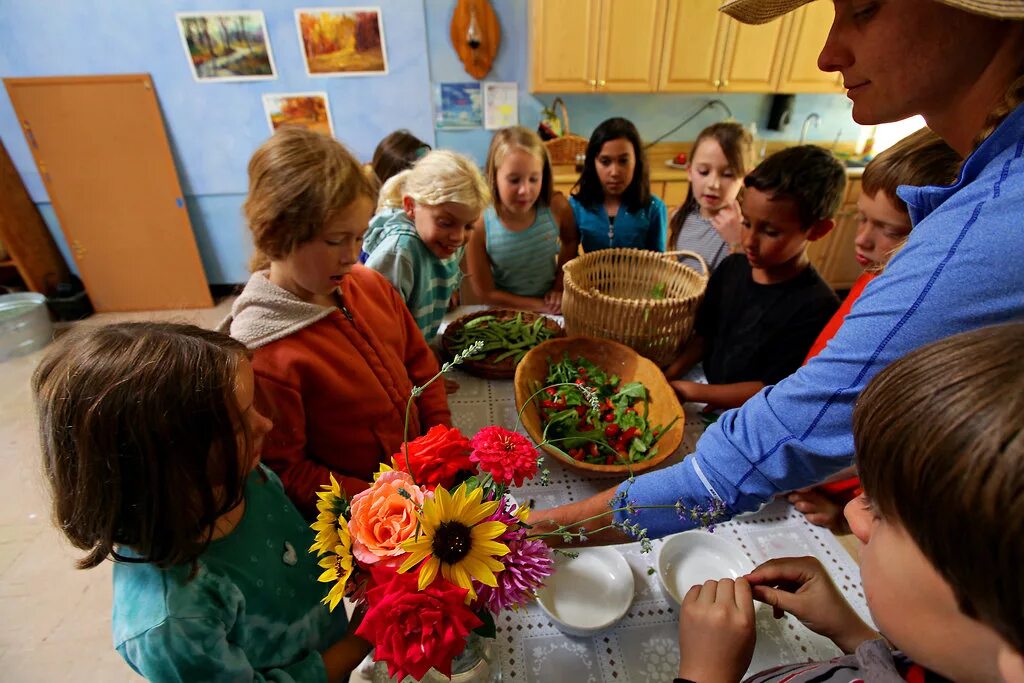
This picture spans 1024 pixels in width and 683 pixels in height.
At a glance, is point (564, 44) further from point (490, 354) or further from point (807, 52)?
point (490, 354)

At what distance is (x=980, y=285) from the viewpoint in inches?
21.5

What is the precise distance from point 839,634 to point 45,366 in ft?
4.01

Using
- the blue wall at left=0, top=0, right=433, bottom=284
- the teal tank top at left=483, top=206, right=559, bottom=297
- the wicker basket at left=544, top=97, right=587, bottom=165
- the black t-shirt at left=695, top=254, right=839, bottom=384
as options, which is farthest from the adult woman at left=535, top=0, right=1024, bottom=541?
the blue wall at left=0, top=0, right=433, bottom=284

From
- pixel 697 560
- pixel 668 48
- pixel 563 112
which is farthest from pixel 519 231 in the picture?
Result: pixel 668 48

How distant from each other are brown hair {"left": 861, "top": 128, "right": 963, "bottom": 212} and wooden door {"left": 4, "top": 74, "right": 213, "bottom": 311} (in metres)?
4.70

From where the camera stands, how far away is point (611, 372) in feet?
4.48

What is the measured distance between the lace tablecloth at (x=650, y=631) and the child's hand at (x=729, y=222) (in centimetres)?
136

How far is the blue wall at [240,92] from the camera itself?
3424 mm

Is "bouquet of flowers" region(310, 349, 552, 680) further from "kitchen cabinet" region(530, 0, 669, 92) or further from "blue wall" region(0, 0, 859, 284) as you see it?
"kitchen cabinet" region(530, 0, 669, 92)

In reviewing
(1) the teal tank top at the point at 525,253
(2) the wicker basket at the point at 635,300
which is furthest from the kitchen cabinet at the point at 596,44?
(2) the wicker basket at the point at 635,300

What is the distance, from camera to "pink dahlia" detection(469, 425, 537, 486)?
0.54 metres

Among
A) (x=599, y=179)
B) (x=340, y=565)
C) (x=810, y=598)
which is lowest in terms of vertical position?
(x=810, y=598)

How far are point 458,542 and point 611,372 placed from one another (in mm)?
951

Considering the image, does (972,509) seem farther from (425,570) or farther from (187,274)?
(187,274)
